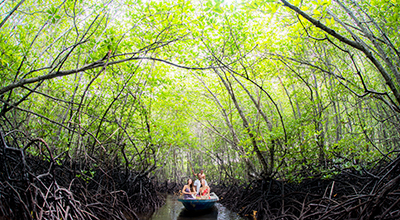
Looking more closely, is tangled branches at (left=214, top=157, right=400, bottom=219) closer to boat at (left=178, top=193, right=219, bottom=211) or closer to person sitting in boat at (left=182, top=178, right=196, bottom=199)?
boat at (left=178, top=193, right=219, bottom=211)

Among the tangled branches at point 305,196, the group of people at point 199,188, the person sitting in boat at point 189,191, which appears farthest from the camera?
the group of people at point 199,188

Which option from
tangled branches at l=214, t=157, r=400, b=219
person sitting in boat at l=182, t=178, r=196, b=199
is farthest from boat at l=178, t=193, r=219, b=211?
tangled branches at l=214, t=157, r=400, b=219

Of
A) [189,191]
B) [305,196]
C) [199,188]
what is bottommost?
[199,188]

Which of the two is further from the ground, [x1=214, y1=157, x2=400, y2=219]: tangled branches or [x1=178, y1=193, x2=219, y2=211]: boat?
[x1=214, y1=157, x2=400, y2=219]: tangled branches

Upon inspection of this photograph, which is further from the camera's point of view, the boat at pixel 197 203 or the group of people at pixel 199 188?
the group of people at pixel 199 188

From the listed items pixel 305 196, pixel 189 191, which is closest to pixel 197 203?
pixel 189 191

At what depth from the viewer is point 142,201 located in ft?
21.9

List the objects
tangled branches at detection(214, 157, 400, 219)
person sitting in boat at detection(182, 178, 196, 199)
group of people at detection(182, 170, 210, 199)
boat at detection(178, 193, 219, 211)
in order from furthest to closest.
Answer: group of people at detection(182, 170, 210, 199), person sitting in boat at detection(182, 178, 196, 199), boat at detection(178, 193, 219, 211), tangled branches at detection(214, 157, 400, 219)

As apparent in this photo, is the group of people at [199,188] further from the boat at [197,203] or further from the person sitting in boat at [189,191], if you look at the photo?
the boat at [197,203]

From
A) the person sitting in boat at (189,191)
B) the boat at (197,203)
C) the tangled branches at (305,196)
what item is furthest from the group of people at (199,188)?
the tangled branches at (305,196)

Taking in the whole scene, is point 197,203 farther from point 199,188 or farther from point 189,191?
point 199,188

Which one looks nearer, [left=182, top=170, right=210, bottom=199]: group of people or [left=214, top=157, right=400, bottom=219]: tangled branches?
[left=214, top=157, right=400, bottom=219]: tangled branches

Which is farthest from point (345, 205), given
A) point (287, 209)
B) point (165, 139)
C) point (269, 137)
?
point (165, 139)

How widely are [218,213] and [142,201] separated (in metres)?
2.54
